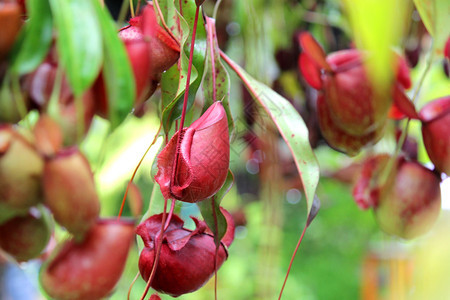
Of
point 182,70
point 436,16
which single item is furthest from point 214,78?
point 436,16

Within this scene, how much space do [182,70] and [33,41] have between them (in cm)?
11

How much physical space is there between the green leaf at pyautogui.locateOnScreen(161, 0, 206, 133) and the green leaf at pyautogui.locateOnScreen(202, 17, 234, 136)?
0.5 inches

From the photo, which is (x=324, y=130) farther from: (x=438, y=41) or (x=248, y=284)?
(x=248, y=284)

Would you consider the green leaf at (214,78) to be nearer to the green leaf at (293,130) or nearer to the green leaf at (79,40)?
the green leaf at (293,130)

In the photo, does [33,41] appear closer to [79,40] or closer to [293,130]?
[79,40]

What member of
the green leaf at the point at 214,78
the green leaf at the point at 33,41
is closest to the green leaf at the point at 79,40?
the green leaf at the point at 33,41

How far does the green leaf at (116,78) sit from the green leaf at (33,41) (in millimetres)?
22

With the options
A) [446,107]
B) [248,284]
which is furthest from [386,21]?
[248,284]

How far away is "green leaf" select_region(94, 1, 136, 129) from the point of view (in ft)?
0.74

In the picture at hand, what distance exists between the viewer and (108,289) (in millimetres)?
238

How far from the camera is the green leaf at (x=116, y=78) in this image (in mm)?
224

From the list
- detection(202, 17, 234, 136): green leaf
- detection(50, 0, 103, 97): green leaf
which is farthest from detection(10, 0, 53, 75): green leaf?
detection(202, 17, 234, 136): green leaf

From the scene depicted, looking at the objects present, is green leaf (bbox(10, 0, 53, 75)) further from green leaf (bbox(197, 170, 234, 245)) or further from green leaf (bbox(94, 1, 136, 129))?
green leaf (bbox(197, 170, 234, 245))

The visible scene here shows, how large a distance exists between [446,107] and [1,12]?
1.01 ft
